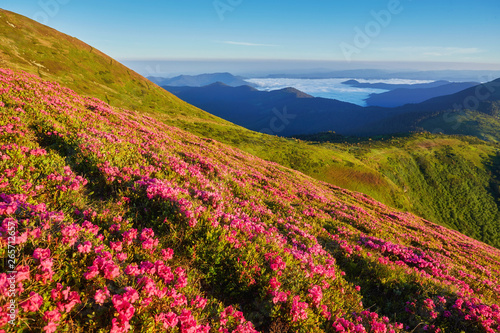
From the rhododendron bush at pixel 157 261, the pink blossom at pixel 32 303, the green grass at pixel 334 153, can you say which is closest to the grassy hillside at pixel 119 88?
the green grass at pixel 334 153

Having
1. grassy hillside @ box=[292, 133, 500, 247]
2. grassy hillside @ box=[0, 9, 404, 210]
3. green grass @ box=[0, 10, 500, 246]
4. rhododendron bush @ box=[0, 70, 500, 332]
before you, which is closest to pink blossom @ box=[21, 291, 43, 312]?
rhododendron bush @ box=[0, 70, 500, 332]

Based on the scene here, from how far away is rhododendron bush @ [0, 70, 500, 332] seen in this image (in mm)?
3436

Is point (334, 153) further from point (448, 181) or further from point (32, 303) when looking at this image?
point (32, 303)

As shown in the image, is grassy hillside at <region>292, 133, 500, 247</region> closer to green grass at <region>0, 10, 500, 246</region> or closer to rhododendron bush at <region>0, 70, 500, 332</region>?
green grass at <region>0, 10, 500, 246</region>

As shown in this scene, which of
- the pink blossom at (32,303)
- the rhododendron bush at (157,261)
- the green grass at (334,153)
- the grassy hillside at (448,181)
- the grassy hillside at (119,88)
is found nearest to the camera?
the pink blossom at (32,303)

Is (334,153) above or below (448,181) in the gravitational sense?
above

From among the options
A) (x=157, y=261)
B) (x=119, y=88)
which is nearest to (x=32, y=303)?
(x=157, y=261)

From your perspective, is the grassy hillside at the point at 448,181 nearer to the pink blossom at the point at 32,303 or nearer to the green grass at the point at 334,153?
the green grass at the point at 334,153

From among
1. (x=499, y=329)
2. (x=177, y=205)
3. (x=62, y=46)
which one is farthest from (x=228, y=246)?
(x=62, y=46)

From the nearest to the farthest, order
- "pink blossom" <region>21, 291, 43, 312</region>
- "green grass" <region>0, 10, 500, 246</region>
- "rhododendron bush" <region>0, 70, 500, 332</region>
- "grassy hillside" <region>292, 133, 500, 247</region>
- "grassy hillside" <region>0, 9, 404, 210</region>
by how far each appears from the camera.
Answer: "pink blossom" <region>21, 291, 43, 312</region>, "rhododendron bush" <region>0, 70, 500, 332</region>, "grassy hillside" <region>0, 9, 404, 210</region>, "green grass" <region>0, 10, 500, 246</region>, "grassy hillside" <region>292, 133, 500, 247</region>

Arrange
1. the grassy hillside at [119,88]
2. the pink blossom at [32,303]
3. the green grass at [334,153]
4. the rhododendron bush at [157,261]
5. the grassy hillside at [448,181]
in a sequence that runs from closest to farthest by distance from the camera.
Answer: the pink blossom at [32,303]
the rhododendron bush at [157,261]
the grassy hillside at [119,88]
the green grass at [334,153]
the grassy hillside at [448,181]

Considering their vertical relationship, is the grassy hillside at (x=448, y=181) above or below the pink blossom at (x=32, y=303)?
below

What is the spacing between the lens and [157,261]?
4.59 m

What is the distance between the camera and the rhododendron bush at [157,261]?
3.44 m
